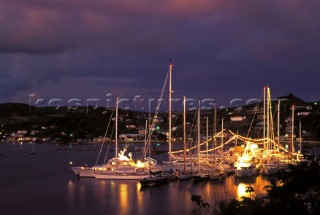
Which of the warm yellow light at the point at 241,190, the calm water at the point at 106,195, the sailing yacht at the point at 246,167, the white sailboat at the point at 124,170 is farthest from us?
the sailing yacht at the point at 246,167

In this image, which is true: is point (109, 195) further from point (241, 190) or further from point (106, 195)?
point (241, 190)

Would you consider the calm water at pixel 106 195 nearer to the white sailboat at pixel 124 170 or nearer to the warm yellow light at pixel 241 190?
the warm yellow light at pixel 241 190

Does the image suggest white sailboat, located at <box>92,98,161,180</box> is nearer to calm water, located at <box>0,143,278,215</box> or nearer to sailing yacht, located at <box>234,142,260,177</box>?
calm water, located at <box>0,143,278,215</box>

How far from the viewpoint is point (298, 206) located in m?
14.1

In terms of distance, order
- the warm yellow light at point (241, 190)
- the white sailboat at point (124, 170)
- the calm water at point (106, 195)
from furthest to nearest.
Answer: the white sailboat at point (124, 170) → the warm yellow light at point (241, 190) → the calm water at point (106, 195)

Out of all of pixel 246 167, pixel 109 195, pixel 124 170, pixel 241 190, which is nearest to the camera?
pixel 109 195

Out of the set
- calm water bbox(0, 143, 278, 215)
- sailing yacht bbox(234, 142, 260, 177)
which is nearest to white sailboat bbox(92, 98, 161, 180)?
calm water bbox(0, 143, 278, 215)

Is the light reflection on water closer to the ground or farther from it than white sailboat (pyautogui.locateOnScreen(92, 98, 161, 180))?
closer to the ground

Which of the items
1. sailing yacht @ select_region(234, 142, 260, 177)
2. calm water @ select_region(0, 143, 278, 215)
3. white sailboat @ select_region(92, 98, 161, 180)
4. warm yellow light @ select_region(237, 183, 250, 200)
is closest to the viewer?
calm water @ select_region(0, 143, 278, 215)

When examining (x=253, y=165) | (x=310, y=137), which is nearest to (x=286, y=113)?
(x=310, y=137)

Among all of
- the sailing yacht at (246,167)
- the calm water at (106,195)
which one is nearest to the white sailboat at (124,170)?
the calm water at (106,195)

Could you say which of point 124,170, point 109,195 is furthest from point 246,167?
point 109,195

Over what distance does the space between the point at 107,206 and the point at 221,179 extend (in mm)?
15150

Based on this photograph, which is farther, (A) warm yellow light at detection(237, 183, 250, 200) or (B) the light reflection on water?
(A) warm yellow light at detection(237, 183, 250, 200)
